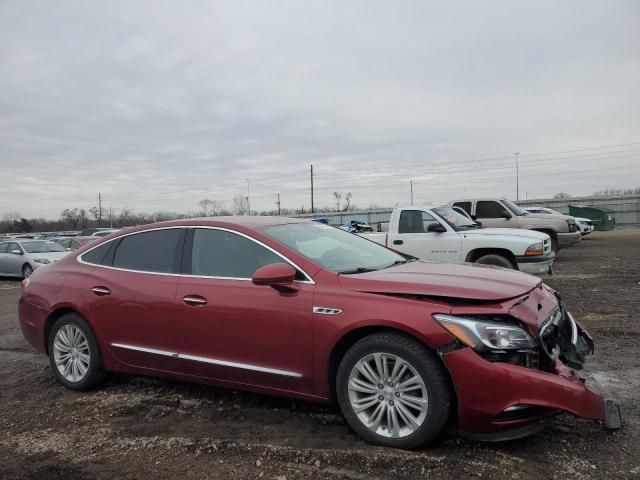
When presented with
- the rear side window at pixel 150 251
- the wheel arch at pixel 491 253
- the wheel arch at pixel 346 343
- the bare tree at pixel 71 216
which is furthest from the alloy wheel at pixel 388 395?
the bare tree at pixel 71 216

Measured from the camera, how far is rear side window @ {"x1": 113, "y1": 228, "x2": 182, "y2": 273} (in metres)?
4.52

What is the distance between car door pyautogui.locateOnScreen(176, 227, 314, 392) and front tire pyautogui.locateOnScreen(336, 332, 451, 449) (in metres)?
0.35

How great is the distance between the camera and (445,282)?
11.6 feet

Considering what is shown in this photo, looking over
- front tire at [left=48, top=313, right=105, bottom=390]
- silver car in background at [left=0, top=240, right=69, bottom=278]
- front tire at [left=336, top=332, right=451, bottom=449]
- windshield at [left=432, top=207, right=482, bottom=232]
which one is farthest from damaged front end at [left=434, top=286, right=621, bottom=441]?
silver car in background at [left=0, top=240, right=69, bottom=278]

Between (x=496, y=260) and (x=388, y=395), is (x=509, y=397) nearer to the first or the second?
(x=388, y=395)

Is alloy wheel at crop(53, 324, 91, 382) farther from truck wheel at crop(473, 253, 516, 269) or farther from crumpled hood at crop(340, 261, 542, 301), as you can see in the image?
truck wheel at crop(473, 253, 516, 269)

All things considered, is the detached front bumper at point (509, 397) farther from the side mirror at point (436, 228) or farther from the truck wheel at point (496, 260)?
the side mirror at point (436, 228)

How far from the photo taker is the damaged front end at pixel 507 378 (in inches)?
120

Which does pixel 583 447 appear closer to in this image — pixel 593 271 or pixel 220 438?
pixel 220 438

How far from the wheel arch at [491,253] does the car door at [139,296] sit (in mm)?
6386

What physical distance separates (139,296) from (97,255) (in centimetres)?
88

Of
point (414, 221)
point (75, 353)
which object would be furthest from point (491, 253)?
point (75, 353)

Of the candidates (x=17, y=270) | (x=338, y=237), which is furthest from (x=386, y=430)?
(x=17, y=270)

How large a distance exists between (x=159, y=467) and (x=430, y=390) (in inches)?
69.9
